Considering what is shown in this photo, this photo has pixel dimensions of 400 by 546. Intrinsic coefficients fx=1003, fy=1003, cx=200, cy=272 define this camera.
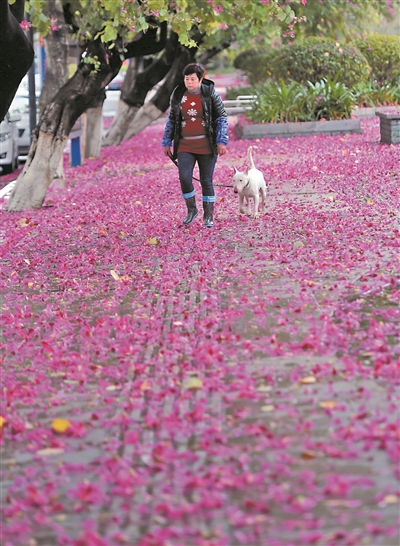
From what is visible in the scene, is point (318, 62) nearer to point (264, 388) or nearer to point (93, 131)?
point (93, 131)

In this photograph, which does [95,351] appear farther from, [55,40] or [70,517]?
[55,40]

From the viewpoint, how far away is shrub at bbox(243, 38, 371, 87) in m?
25.7

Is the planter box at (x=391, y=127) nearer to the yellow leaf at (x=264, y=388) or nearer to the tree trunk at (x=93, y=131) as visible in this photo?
the tree trunk at (x=93, y=131)

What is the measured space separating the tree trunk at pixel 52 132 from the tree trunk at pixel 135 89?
761 centimetres

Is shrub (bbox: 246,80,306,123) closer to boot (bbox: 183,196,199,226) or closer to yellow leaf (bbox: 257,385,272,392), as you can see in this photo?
boot (bbox: 183,196,199,226)

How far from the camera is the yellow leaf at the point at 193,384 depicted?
5.34 metres

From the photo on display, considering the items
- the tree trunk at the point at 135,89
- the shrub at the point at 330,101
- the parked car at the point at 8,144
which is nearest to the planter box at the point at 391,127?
the shrub at the point at 330,101

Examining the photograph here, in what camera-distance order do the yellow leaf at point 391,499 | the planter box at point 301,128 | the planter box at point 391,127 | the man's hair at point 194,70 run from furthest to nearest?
1. the planter box at point 301,128
2. the planter box at point 391,127
3. the man's hair at point 194,70
4. the yellow leaf at point 391,499

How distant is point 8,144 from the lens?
20156 millimetres

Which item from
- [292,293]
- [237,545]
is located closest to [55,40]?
[292,293]

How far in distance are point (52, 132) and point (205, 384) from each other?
9.31 metres

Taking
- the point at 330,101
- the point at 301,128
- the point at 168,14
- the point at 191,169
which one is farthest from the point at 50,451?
the point at 330,101

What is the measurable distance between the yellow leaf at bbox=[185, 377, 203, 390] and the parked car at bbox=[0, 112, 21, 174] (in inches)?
596

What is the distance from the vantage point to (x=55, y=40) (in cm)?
1755
